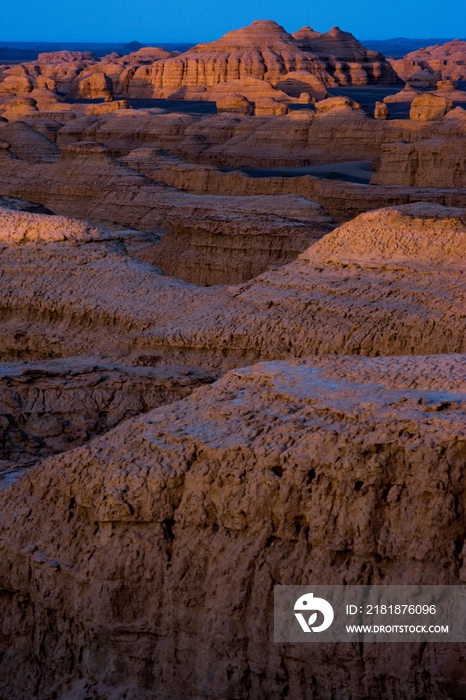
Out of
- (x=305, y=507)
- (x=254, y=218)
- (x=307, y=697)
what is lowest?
(x=307, y=697)

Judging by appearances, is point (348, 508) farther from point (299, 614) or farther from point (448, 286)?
point (448, 286)

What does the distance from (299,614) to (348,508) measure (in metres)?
0.57

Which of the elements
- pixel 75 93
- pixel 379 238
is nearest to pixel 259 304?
pixel 379 238

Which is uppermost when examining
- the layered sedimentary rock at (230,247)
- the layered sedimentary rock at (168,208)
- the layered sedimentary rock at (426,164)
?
the layered sedimentary rock at (426,164)

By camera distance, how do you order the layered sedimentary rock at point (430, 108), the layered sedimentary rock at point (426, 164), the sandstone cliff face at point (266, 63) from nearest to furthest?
the layered sedimentary rock at point (426, 164), the layered sedimentary rock at point (430, 108), the sandstone cliff face at point (266, 63)

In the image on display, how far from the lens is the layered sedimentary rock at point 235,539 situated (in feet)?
16.9

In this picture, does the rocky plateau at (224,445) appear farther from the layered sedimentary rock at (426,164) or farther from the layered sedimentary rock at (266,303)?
the layered sedimentary rock at (426,164)

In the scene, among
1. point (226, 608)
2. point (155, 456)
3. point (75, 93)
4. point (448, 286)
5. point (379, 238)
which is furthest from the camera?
point (75, 93)

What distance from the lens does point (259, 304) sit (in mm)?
11336

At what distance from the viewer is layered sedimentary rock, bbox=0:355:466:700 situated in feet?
16.9

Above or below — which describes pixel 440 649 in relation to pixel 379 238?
below

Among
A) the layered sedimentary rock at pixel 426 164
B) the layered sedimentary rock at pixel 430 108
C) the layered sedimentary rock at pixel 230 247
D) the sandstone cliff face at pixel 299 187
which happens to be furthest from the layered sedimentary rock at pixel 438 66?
the layered sedimentary rock at pixel 230 247
